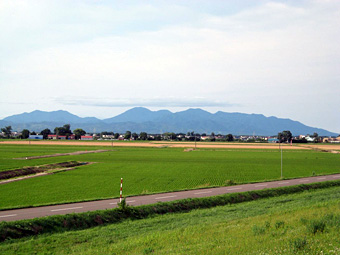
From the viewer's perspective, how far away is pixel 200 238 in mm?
13477

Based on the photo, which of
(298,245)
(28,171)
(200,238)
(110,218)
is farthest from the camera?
(28,171)

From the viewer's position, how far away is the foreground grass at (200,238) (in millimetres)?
10727

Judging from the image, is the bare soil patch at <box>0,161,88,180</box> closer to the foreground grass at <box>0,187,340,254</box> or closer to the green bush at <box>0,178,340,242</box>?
the green bush at <box>0,178,340,242</box>

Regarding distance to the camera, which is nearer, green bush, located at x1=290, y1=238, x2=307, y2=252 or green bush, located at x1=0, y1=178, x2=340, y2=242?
green bush, located at x1=290, y1=238, x2=307, y2=252

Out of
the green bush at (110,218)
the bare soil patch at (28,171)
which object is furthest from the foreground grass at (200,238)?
the bare soil patch at (28,171)

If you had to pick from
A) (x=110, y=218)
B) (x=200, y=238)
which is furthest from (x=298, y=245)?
(x=110, y=218)

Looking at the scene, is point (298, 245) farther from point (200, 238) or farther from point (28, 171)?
point (28, 171)

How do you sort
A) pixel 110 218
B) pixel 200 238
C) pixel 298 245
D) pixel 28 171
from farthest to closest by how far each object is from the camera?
pixel 28 171 < pixel 110 218 < pixel 200 238 < pixel 298 245

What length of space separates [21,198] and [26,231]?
12.8 m

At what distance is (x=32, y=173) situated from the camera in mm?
49781

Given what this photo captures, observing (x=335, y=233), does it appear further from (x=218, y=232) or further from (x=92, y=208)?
(x=92, y=208)

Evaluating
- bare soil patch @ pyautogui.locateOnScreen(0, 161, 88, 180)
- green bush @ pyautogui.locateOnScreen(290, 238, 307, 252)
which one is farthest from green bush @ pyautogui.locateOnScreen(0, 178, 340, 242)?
bare soil patch @ pyautogui.locateOnScreen(0, 161, 88, 180)

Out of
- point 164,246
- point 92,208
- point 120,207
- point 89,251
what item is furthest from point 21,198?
point 164,246

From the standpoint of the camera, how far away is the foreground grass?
10.7 meters
